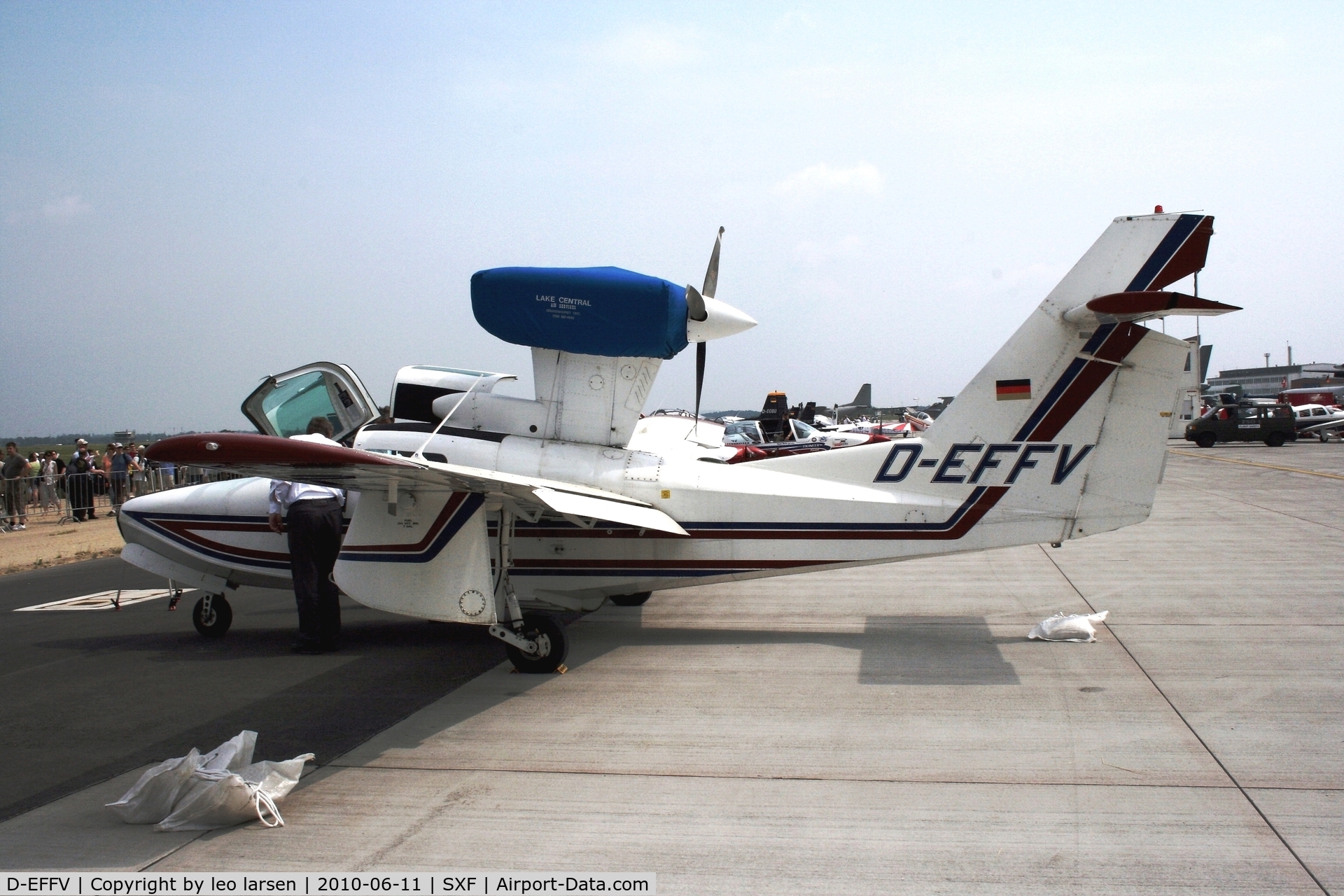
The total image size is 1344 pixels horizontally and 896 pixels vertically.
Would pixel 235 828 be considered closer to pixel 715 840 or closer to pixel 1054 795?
pixel 715 840

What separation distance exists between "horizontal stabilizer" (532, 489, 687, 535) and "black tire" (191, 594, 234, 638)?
4.53 m

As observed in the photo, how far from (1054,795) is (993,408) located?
13.2 ft

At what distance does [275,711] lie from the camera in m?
6.90

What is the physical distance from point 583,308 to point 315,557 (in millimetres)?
3593

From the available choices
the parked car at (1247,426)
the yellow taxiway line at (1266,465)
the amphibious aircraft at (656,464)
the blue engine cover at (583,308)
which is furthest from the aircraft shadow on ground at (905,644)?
the parked car at (1247,426)

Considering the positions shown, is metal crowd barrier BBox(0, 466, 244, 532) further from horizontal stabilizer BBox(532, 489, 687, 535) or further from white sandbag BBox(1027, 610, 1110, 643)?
white sandbag BBox(1027, 610, 1110, 643)

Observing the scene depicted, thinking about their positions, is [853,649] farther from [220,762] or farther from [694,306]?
[220,762]

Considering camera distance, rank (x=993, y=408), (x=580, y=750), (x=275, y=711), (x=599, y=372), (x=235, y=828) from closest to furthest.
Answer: (x=235, y=828) < (x=580, y=750) < (x=275, y=711) < (x=993, y=408) < (x=599, y=372)

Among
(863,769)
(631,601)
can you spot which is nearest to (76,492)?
(631,601)

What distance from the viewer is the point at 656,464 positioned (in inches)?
340

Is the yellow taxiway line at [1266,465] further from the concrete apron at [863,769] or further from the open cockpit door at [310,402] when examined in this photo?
the open cockpit door at [310,402]

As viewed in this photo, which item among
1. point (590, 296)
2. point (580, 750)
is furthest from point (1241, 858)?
point (590, 296)

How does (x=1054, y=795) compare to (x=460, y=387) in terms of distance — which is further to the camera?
(x=460, y=387)

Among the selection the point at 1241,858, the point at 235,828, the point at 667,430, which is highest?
the point at 667,430
